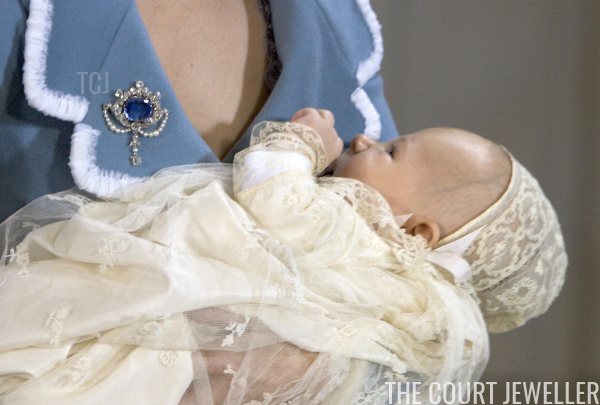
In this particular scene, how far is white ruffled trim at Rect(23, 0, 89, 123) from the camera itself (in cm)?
63

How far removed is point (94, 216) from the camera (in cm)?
69

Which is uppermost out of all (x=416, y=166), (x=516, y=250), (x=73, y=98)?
(x=73, y=98)

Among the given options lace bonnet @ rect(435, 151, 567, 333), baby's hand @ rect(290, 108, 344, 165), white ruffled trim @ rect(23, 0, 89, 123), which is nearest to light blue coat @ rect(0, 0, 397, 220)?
white ruffled trim @ rect(23, 0, 89, 123)

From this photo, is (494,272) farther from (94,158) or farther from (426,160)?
(94,158)

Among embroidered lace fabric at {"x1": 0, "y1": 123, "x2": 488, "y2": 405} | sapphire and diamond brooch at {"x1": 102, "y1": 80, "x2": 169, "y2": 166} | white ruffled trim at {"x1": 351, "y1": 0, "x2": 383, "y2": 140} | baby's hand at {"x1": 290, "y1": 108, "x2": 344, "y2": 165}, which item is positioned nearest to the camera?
embroidered lace fabric at {"x1": 0, "y1": 123, "x2": 488, "y2": 405}

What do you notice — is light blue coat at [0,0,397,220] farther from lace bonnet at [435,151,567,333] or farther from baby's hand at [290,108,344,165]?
lace bonnet at [435,151,567,333]

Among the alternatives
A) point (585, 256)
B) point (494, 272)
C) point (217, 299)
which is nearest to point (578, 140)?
point (585, 256)

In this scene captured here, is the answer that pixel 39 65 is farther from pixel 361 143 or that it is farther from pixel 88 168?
pixel 361 143

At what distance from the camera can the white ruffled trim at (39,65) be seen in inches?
24.9

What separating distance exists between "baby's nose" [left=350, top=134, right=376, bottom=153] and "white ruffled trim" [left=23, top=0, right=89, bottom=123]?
1.48ft

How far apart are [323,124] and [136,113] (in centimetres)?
27

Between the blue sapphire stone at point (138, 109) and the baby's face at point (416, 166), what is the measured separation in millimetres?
313

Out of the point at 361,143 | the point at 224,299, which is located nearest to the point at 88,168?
the point at 224,299

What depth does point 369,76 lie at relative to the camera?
0.99 m
